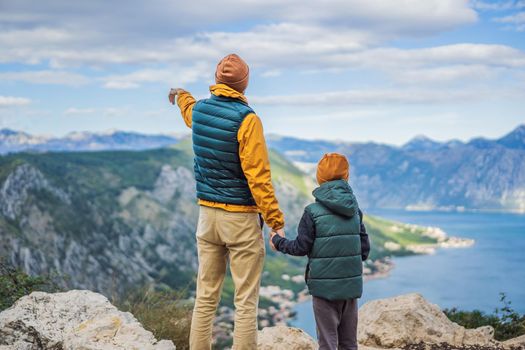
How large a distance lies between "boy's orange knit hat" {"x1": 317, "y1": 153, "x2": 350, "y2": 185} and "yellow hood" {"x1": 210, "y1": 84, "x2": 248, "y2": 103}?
0.81 meters

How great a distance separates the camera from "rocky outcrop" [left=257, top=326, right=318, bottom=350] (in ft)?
20.3

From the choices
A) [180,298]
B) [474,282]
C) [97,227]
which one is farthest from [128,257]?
[180,298]

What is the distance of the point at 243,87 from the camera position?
15.5ft

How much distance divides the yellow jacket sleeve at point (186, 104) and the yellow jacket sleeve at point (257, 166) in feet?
3.23

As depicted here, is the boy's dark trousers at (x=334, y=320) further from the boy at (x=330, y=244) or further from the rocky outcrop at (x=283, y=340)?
the rocky outcrop at (x=283, y=340)

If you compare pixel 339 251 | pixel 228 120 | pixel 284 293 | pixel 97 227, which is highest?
pixel 228 120

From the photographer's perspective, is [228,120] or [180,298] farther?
[180,298]

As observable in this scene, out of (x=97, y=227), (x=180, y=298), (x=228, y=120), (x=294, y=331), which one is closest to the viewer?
(x=228, y=120)

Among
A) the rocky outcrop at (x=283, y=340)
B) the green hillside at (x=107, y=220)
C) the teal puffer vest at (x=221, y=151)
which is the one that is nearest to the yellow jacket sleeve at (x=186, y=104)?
the teal puffer vest at (x=221, y=151)

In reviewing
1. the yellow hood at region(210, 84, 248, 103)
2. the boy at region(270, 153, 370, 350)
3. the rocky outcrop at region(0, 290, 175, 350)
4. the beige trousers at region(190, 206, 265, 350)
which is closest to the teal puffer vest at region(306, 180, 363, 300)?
the boy at region(270, 153, 370, 350)

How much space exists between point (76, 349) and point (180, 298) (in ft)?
7.67

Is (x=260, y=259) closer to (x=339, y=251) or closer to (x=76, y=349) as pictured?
(x=339, y=251)

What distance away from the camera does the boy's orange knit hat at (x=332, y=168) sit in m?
4.73

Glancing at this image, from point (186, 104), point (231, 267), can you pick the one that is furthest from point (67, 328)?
point (186, 104)
